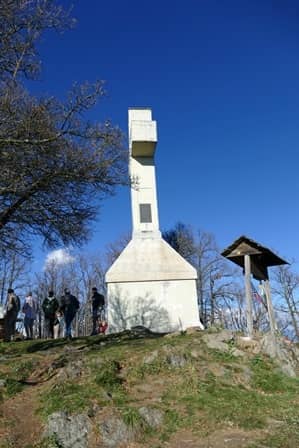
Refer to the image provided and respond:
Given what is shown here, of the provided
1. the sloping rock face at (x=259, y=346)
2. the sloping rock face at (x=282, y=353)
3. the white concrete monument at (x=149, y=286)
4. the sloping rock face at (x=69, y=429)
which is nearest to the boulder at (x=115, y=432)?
the sloping rock face at (x=69, y=429)

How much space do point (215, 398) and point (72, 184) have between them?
226 inches

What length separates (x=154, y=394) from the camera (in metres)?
7.62

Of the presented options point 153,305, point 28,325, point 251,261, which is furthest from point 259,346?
point 28,325

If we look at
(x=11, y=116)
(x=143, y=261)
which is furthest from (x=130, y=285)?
(x=11, y=116)

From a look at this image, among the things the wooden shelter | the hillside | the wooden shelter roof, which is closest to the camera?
the hillside

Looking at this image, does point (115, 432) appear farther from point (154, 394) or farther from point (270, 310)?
point (270, 310)

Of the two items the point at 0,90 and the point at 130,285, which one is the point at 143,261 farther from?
the point at 0,90

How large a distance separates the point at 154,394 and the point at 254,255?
5.55 metres

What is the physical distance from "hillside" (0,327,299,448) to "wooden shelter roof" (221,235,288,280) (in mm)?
2260

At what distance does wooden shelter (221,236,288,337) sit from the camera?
1085 centimetres

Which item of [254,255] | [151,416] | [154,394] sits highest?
[254,255]

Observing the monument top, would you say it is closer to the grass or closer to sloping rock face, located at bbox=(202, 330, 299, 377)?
sloping rock face, located at bbox=(202, 330, 299, 377)

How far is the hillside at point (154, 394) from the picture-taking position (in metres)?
6.12

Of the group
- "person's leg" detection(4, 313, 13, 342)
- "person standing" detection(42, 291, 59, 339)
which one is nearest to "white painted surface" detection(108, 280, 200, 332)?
"person standing" detection(42, 291, 59, 339)
